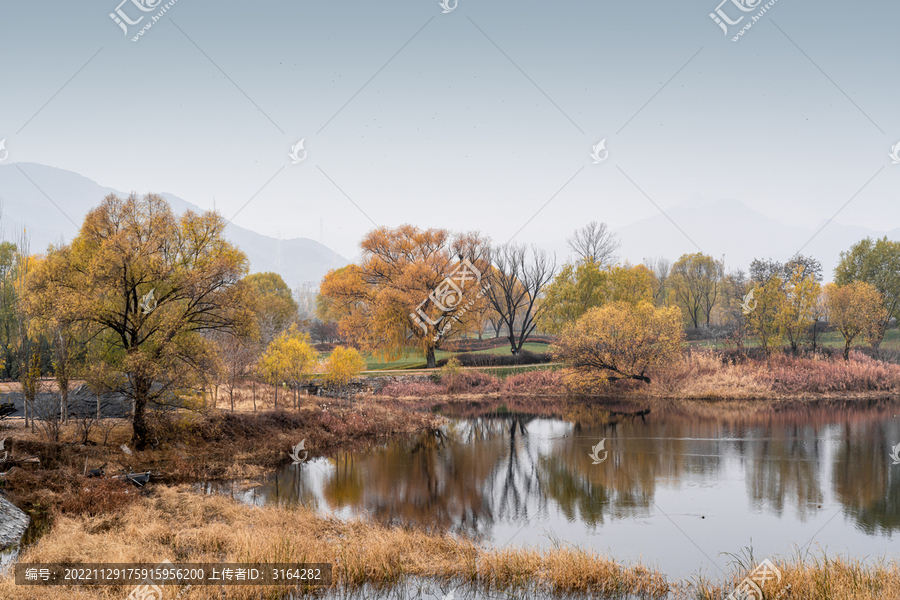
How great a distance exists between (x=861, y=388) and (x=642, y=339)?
48.8 feet

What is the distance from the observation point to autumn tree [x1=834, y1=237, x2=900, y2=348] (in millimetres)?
54406

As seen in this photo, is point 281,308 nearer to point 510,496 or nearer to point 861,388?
point 510,496

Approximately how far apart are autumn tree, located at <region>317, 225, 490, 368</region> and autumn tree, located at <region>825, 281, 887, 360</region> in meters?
30.1

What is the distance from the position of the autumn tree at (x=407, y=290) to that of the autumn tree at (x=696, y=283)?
128 ft

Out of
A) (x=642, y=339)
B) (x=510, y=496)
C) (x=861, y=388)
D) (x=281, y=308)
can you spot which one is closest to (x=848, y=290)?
(x=861, y=388)

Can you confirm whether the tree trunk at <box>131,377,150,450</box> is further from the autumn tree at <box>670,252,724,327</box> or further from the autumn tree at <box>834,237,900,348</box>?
the autumn tree at <box>670,252,724,327</box>

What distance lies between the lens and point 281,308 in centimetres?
6512
